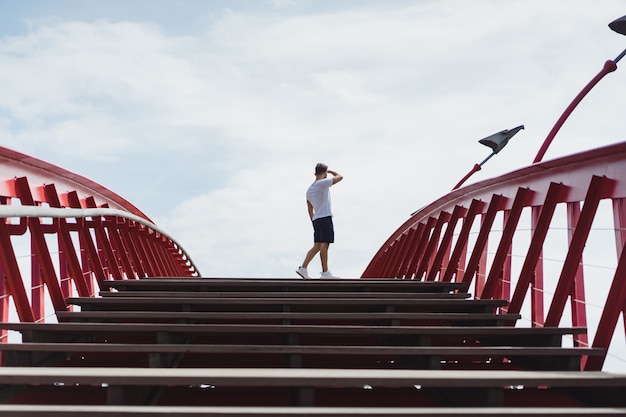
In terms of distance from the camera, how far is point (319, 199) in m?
11.2

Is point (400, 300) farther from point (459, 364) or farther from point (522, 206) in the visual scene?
point (522, 206)

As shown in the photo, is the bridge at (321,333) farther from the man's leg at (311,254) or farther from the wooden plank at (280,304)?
the man's leg at (311,254)

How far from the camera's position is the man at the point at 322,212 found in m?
11.1

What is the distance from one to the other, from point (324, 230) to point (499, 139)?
11.6 feet

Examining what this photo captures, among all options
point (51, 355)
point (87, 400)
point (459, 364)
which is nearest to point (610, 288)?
point (459, 364)

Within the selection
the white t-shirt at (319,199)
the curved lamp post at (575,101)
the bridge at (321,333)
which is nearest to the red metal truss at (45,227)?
the bridge at (321,333)

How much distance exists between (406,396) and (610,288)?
1.58m

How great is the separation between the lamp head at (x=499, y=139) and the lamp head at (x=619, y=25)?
130 inches

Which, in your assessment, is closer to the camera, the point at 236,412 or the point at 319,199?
the point at 236,412

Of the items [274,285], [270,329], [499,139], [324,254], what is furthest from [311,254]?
[270,329]

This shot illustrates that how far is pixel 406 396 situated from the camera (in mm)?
4035

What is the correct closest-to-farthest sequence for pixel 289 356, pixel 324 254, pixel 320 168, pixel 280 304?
pixel 289 356, pixel 280 304, pixel 320 168, pixel 324 254

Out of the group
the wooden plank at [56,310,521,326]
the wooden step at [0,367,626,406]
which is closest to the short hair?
the wooden plank at [56,310,521,326]

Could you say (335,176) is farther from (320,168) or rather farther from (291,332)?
(291,332)
